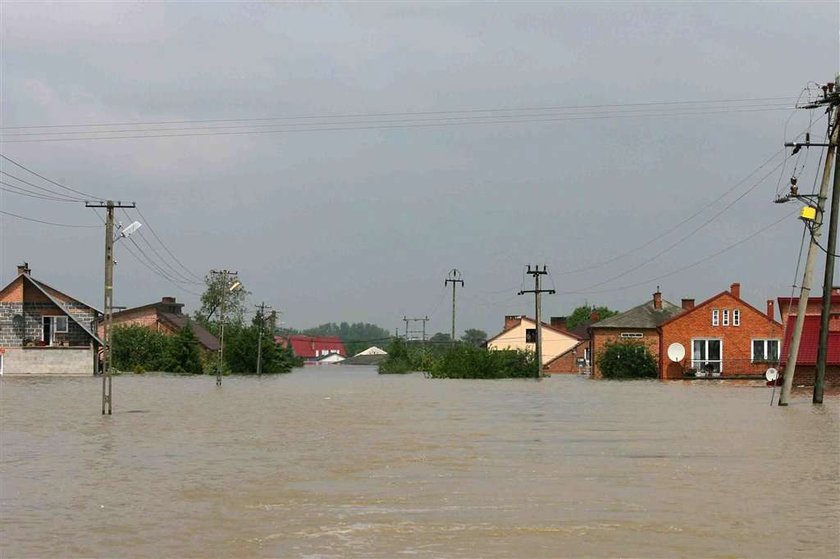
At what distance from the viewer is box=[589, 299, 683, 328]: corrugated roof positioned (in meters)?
86.3

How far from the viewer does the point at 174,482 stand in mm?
18547

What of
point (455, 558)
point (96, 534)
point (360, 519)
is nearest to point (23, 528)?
point (96, 534)

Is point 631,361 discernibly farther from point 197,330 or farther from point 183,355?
point 197,330

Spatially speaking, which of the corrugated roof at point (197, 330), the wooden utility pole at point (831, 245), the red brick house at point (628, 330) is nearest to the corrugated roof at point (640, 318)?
the red brick house at point (628, 330)

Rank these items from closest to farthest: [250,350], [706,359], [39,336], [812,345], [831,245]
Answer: [831,245] < [812,345] < [39,336] < [706,359] < [250,350]

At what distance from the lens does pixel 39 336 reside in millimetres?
77938

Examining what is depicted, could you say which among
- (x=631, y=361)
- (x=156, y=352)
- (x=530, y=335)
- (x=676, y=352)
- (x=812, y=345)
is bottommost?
(x=631, y=361)

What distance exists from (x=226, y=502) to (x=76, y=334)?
216 ft

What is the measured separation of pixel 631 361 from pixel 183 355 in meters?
38.0

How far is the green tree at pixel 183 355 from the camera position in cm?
9588

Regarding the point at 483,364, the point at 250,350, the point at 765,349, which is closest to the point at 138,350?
the point at 250,350

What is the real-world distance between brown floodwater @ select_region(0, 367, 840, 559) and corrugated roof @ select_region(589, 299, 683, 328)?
4952cm

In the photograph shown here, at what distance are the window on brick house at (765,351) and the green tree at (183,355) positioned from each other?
45748mm

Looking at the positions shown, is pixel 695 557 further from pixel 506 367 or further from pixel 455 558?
pixel 506 367
